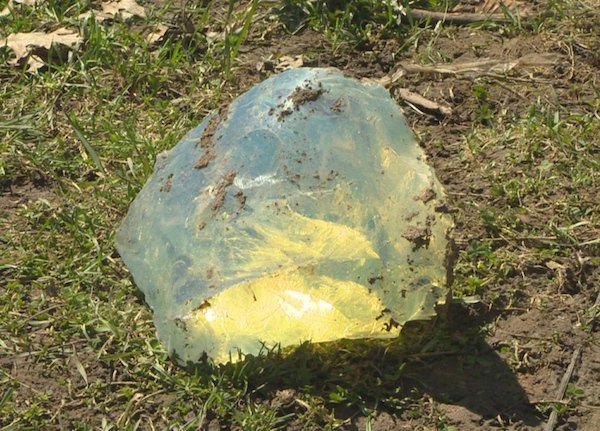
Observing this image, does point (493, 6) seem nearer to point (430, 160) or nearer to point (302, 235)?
point (430, 160)

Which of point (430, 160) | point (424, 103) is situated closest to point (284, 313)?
point (430, 160)

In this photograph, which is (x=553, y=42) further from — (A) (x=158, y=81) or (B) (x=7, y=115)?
(B) (x=7, y=115)

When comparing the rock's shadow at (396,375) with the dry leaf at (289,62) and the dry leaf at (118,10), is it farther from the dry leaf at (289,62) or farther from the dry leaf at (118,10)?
the dry leaf at (118,10)

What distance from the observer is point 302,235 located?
138 inches

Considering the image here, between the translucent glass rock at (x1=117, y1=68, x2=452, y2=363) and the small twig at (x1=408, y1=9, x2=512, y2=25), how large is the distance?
5.32 feet

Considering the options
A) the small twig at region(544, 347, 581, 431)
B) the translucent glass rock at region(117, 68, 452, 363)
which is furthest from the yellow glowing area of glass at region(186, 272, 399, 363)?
the small twig at region(544, 347, 581, 431)

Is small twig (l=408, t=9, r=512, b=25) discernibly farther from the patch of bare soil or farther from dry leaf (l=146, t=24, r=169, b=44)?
dry leaf (l=146, t=24, r=169, b=44)

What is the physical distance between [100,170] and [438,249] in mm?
1635

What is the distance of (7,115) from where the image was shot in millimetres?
4848

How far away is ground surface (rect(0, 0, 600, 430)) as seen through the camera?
3.52 m

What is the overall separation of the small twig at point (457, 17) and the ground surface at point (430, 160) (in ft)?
0.14

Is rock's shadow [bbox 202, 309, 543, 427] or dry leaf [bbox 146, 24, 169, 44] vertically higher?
rock's shadow [bbox 202, 309, 543, 427]

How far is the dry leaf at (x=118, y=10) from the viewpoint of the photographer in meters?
5.43

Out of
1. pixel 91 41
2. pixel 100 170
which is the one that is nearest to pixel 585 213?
pixel 100 170
